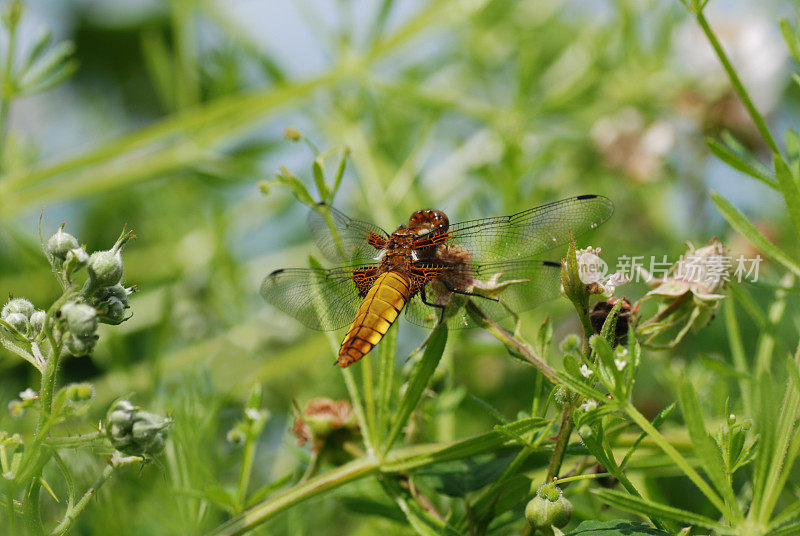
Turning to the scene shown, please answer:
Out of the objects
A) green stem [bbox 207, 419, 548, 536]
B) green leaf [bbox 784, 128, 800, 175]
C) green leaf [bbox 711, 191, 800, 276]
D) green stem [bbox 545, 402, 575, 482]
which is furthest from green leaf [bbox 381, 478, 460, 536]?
green leaf [bbox 784, 128, 800, 175]

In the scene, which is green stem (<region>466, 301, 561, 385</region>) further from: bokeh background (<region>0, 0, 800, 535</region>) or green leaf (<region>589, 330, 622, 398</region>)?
bokeh background (<region>0, 0, 800, 535</region>)

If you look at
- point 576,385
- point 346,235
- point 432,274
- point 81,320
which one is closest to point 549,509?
point 576,385

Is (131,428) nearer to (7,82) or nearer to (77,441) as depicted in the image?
(77,441)

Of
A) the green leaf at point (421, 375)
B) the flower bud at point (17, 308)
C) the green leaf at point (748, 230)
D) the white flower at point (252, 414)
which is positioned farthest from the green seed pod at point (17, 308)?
the green leaf at point (748, 230)

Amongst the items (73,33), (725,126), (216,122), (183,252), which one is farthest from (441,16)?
(73,33)

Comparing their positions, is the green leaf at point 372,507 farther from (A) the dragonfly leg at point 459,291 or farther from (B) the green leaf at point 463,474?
(A) the dragonfly leg at point 459,291
